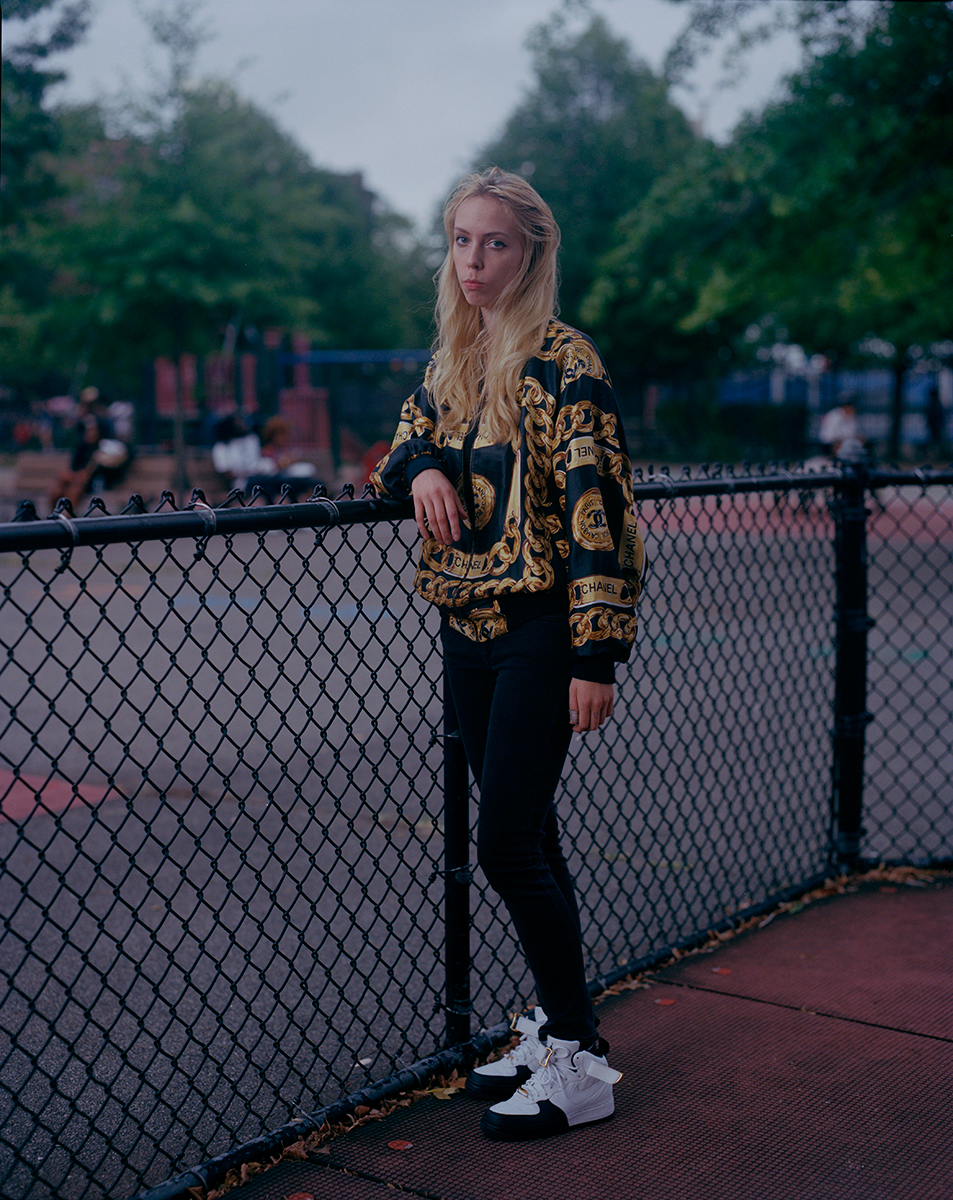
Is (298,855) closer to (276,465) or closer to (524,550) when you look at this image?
(524,550)

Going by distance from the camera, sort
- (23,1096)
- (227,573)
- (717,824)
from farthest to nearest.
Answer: (227,573), (717,824), (23,1096)

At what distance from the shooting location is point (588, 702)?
2432mm

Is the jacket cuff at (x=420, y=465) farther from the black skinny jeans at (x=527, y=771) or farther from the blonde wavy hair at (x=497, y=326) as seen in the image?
the black skinny jeans at (x=527, y=771)

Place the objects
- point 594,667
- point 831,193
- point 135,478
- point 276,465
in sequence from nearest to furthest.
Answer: point 594,667, point 831,193, point 276,465, point 135,478

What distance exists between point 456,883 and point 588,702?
2.74 feet

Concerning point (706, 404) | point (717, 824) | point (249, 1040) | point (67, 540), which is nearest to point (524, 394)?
point (67, 540)

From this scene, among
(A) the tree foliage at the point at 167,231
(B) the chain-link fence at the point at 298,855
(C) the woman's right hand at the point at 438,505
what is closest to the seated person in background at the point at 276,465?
(A) the tree foliage at the point at 167,231

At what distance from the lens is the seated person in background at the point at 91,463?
685 inches

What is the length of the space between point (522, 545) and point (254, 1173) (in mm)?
1447

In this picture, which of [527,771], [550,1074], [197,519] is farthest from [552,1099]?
[197,519]

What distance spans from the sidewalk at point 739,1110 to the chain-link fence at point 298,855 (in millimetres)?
201

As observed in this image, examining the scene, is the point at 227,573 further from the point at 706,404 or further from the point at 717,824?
the point at 706,404

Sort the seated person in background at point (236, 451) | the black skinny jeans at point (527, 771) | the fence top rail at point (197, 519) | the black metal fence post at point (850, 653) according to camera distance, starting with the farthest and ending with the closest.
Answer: the seated person in background at point (236, 451)
the black metal fence post at point (850, 653)
the black skinny jeans at point (527, 771)
the fence top rail at point (197, 519)

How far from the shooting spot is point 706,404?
123ft
